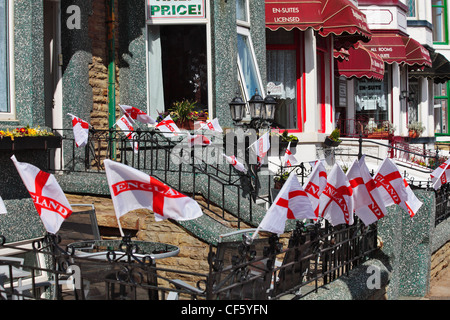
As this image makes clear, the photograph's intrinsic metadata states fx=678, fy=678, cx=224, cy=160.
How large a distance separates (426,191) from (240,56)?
4.53 meters

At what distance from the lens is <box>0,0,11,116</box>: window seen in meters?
8.10

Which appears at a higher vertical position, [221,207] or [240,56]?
[240,56]

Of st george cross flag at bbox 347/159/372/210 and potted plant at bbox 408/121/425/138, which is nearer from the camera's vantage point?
st george cross flag at bbox 347/159/372/210

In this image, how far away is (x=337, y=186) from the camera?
6816mm

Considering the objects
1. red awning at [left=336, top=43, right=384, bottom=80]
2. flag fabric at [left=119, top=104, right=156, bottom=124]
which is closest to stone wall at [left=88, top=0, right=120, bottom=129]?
flag fabric at [left=119, top=104, right=156, bottom=124]

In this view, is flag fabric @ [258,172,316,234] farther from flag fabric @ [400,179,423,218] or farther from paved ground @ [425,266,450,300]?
paved ground @ [425,266,450,300]

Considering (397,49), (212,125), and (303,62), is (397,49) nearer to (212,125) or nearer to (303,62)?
(303,62)

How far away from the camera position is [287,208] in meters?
5.41

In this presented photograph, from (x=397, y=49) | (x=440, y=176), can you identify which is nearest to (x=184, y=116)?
(x=440, y=176)

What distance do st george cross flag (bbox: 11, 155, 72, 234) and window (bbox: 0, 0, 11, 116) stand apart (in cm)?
293

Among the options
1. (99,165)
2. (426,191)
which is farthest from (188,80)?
(426,191)
